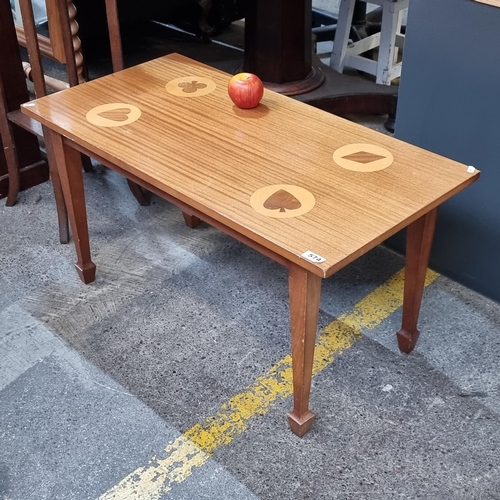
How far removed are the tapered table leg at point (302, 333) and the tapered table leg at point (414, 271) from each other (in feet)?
1.15

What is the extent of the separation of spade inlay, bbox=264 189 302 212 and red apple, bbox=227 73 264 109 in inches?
16.1

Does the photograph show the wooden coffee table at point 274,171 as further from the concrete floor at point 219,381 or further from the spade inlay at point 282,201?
the concrete floor at point 219,381

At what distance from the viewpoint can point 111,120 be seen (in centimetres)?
176

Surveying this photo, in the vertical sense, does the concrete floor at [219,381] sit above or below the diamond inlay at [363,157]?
below

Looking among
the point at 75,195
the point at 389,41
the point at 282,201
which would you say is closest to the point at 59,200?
the point at 75,195

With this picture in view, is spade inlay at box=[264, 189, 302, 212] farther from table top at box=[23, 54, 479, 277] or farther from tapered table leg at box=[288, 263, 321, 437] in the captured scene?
tapered table leg at box=[288, 263, 321, 437]

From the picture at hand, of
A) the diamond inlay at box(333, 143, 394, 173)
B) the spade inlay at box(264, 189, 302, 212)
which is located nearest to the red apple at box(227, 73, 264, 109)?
the diamond inlay at box(333, 143, 394, 173)

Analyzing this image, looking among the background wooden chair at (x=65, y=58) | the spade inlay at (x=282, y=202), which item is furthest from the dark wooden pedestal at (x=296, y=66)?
the spade inlay at (x=282, y=202)

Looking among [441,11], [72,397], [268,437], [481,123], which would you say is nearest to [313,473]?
[268,437]

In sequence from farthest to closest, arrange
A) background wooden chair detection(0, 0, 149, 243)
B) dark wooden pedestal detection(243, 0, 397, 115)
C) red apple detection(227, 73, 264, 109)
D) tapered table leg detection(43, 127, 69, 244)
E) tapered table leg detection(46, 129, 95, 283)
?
dark wooden pedestal detection(243, 0, 397, 115)
tapered table leg detection(43, 127, 69, 244)
background wooden chair detection(0, 0, 149, 243)
tapered table leg detection(46, 129, 95, 283)
red apple detection(227, 73, 264, 109)

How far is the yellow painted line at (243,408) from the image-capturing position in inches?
60.1

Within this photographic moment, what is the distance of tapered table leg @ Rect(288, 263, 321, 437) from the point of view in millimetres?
1364

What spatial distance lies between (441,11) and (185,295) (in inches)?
41.9

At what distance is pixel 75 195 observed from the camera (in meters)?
1.94
